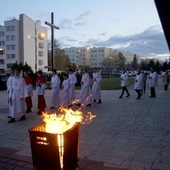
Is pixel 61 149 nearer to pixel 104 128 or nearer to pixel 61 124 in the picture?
pixel 61 124

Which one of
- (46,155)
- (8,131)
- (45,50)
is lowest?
(8,131)

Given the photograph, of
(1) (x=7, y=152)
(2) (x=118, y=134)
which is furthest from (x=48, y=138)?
(2) (x=118, y=134)

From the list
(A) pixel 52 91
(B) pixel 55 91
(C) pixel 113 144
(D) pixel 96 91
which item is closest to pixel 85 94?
(D) pixel 96 91

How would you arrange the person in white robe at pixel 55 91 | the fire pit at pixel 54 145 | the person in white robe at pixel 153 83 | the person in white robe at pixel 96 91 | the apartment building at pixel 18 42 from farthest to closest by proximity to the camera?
the apartment building at pixel 18 42
the person in white robe at pixel 153 83
the person in white robe at pixel 96 91
the person in white robe at pixel 55 91
the fire pit at pixel 54 145

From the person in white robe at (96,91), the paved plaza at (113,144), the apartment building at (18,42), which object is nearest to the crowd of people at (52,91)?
the person in white robe at (96,91)

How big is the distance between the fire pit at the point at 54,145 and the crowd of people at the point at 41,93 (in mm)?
5184

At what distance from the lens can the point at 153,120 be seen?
9.02m

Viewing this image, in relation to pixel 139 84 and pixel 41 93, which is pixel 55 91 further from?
pixel 139 84

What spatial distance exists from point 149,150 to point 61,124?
2.45 metres

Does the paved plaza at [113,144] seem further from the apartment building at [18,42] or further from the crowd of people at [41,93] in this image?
the apartment building at [18,42]

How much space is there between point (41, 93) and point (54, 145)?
7.59 m

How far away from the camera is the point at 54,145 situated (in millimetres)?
3789

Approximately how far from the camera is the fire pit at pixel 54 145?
3794 mm

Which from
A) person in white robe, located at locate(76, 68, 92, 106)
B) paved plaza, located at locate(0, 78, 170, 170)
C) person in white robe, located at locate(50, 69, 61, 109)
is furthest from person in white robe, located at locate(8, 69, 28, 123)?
person in white robe, located at locate(76, 68, 92, 106)
